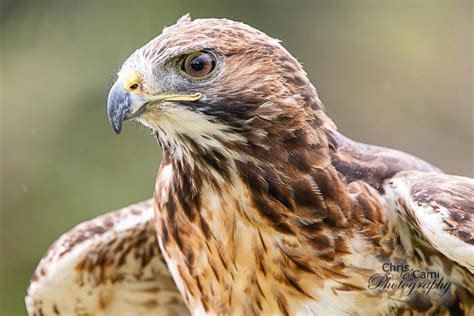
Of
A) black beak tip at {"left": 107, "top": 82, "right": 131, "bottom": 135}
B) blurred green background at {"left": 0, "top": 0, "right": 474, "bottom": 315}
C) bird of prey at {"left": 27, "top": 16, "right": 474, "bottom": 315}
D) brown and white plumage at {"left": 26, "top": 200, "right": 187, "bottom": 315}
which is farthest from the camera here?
blurred green background at {"left": 0, "top": 0, "right": 474, "bottom": 315}

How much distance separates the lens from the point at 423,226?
12.6 ft

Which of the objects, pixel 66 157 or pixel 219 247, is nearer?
pixel 219 247

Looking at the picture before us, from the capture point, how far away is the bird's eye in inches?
151

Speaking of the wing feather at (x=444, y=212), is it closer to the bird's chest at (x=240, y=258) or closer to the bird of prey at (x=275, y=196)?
the bird of prey at (x=275, y=196)

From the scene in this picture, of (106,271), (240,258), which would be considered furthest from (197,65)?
(106,271)

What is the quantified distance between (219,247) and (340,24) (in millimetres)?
6718

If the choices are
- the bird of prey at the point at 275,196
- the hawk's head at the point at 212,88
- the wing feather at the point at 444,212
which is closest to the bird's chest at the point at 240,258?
the bird of prey at the point at 275,196

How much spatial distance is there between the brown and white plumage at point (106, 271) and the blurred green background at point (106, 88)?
3.91 m

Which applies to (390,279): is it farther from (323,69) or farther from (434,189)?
(323,69)

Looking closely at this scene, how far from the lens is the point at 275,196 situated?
13.3 feet

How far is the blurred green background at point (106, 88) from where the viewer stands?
9273 mm

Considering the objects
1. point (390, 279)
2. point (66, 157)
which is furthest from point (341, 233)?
point (66, 157)

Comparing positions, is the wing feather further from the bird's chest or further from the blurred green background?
the blurred green background

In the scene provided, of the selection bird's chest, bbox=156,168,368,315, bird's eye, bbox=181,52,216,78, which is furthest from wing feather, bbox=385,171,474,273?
bird's eye, bbox=181,52,216,78
